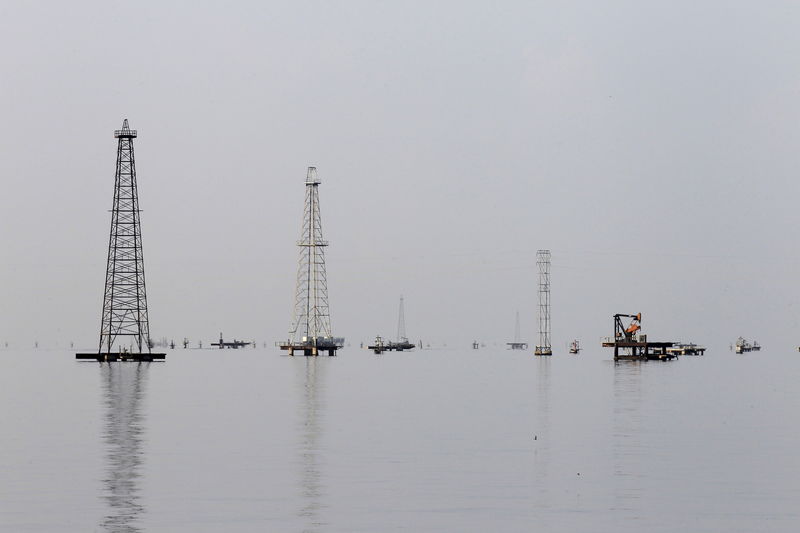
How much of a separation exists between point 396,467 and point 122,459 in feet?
35.6

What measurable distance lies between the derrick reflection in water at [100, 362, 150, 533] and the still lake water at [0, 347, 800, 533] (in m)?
0.11

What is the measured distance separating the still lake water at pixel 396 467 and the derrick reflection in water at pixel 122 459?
0.11 m

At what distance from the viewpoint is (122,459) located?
47188 millimetres

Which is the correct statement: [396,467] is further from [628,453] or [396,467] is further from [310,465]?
[628,453]

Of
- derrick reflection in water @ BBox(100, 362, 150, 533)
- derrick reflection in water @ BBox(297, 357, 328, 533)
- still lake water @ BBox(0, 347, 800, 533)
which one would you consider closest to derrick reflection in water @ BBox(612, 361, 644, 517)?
still lake water @ BBox(0, 347, 800, 533)

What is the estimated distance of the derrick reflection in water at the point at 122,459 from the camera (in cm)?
3306

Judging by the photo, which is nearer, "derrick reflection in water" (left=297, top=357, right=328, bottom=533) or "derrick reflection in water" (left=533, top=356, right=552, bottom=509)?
"derrick reflection in water" (left=297, top=357, right=328, bottom=533)

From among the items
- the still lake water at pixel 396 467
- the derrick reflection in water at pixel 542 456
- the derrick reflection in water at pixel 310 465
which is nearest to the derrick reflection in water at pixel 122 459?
the still lake water at pixel 396 467

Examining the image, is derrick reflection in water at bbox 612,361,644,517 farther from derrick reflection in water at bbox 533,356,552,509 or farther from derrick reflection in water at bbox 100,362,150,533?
derrick reflection in water at bbox 100,362,150,533

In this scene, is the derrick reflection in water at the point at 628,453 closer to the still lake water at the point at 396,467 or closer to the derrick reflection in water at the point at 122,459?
the still lake water at the point at 396,467

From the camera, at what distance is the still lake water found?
33406 millimetres

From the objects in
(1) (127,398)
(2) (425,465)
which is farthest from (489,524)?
(1) (127,398)

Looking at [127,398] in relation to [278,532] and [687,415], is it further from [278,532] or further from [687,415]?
[278,532]

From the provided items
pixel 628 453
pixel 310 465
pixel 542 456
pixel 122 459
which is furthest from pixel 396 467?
pixel 628 453
